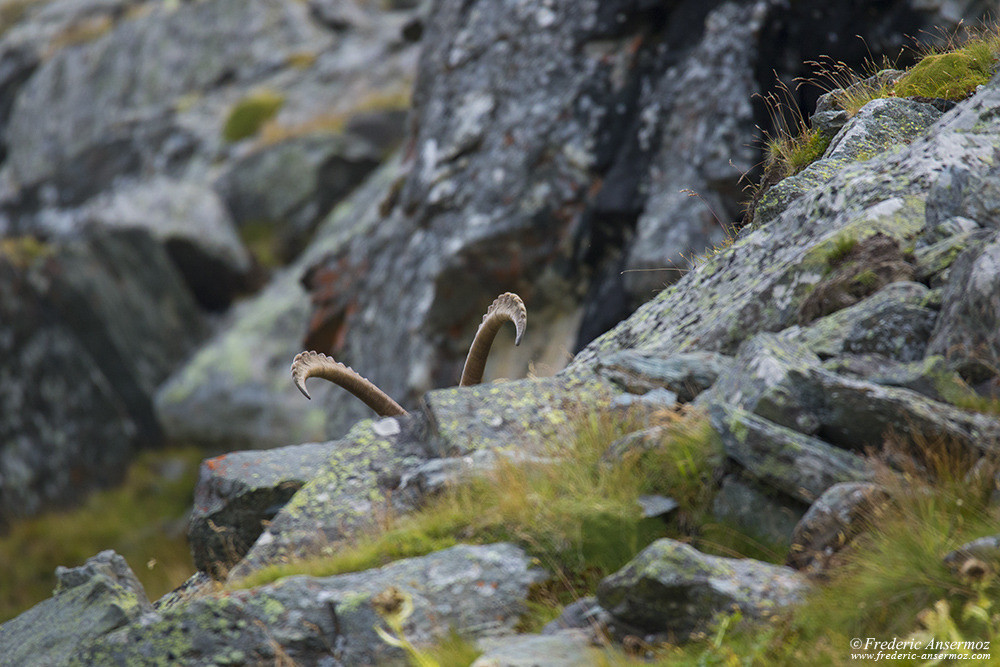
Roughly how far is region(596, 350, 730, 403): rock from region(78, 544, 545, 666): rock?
1.83 m

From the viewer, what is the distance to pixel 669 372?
20.8 ft

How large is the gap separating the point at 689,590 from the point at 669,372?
232 cm

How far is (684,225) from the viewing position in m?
13.7

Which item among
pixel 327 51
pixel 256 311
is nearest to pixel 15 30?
pixel 327 51

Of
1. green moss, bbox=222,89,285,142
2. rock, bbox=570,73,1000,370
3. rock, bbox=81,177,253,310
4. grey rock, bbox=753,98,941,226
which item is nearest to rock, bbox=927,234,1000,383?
rock, bbox=570,73,1000,370

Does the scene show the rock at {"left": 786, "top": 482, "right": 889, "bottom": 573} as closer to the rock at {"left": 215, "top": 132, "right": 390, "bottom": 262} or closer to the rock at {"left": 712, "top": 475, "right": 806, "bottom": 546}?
the rock at {"left": 712, "top": 475, "right": 806, "bottom": 546}

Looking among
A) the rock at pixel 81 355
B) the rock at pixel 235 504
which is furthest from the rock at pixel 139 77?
the rock at pixel 235 504

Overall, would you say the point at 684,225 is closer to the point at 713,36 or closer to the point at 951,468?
the point at 713,36

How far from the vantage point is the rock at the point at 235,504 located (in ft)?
24.5

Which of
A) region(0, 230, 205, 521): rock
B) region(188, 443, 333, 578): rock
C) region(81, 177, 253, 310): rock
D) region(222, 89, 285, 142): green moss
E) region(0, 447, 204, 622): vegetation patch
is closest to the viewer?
region(188, 443, 333, 578): rock

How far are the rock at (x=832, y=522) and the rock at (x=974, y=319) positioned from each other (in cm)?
101

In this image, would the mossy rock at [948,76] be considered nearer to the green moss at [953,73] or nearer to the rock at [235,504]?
the green moss at [953,73]

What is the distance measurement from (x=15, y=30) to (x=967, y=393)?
5583cm

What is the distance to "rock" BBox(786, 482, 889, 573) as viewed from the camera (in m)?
4.25
